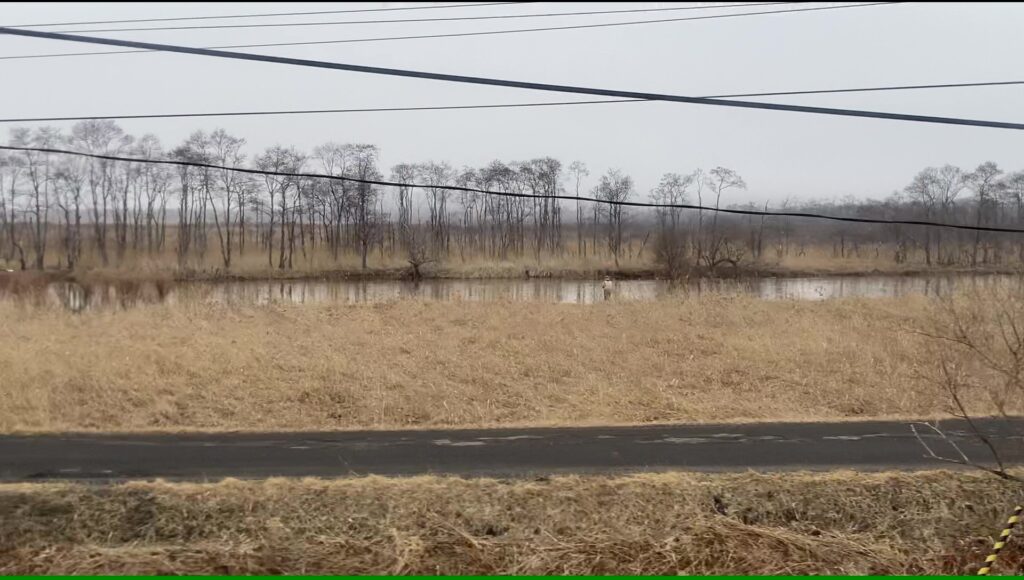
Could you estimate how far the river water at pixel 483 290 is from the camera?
12.1 m

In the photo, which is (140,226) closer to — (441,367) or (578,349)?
(441,367)

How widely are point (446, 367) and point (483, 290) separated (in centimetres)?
439

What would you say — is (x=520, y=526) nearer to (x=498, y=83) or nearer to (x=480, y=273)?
(x=498, y=83)

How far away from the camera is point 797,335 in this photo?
17.0 meters

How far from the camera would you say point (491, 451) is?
30.4 feet

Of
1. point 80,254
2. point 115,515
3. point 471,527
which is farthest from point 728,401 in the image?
point 80,254

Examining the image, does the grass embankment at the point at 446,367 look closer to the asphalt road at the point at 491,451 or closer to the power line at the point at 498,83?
the asphalt road at the point at 491,451

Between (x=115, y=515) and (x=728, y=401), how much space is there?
32.3 ft

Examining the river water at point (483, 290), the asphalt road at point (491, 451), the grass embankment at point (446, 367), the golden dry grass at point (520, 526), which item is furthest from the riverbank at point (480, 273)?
the golden dry grass at point (520, 526)

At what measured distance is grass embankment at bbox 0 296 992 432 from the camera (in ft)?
39.4

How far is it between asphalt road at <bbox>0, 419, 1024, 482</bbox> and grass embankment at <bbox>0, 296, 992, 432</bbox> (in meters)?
1.06

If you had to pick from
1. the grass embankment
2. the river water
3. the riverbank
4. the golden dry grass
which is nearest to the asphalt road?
the golden dry grass

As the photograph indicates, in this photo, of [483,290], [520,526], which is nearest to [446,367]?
[483,290]

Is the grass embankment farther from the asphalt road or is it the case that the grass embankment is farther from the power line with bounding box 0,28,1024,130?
the power line with bounding box 0,28,1024,130
